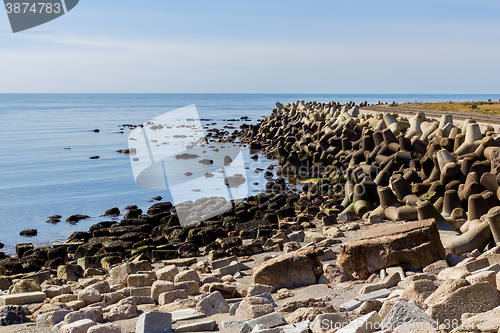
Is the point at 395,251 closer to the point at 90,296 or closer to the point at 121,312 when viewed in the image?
the point at 121,312

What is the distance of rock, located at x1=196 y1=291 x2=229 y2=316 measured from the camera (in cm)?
525

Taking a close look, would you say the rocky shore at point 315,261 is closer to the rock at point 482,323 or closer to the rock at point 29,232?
the rock at point 482,323

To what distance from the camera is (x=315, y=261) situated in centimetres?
636

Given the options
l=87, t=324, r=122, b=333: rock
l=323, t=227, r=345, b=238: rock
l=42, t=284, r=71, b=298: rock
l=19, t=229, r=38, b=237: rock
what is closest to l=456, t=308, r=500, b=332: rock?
l=87, t=324, r=122, b=333: rock

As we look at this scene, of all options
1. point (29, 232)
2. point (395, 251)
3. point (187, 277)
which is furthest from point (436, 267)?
point (29, 232)

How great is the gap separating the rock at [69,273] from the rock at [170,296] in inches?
124

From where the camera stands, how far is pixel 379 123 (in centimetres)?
1708

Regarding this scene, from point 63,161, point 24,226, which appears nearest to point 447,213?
point 24,226

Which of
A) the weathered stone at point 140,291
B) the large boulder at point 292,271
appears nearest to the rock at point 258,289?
the large boulder at point 292,271

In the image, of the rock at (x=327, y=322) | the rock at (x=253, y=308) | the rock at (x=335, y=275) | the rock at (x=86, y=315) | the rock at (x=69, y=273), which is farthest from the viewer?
the rock at (x=69, y=273)

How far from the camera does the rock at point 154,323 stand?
174 inches

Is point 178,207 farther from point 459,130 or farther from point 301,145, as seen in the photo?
point 301,145

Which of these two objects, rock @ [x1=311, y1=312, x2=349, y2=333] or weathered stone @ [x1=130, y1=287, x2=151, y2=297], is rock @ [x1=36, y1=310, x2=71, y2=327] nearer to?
weathered stone @ [x1=130, y1=287, x2=151, y2=297]

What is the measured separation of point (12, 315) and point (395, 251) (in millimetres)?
4803
